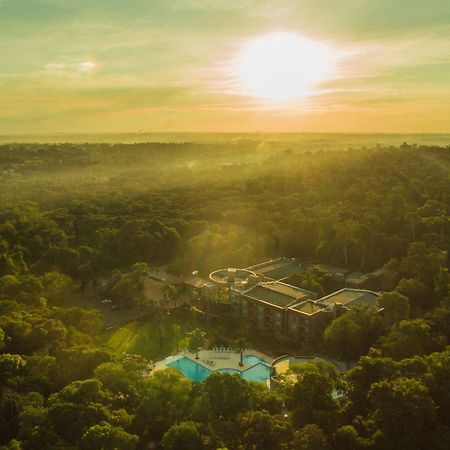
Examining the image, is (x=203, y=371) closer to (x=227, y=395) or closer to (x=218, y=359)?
(x=218, y=359)

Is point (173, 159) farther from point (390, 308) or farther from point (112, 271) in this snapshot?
point (390, 308)

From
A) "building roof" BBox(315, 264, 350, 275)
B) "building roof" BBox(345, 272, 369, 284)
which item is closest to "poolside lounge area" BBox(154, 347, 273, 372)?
"building roof" BBox(345, 272, 369, 284)

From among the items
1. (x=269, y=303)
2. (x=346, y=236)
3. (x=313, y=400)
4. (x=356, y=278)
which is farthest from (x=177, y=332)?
(x=346, y=236)

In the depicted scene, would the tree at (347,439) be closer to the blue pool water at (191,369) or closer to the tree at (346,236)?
the blue pool water at (191,369)

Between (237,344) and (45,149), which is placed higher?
(45,149)

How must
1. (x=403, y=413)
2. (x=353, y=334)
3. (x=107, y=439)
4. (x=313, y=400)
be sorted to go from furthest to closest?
1. (x=353, y=334)
2. (x=313, y=400)
3. (x=403, y=413)
4. (x=107, y=439)

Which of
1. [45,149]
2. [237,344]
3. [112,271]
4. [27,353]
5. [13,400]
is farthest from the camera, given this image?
[45,149]

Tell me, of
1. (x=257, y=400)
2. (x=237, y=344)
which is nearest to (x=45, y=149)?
(x=237, y=344)

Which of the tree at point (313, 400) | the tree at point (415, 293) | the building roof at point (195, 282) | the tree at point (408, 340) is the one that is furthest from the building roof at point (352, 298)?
the tree at point (313, 400)
